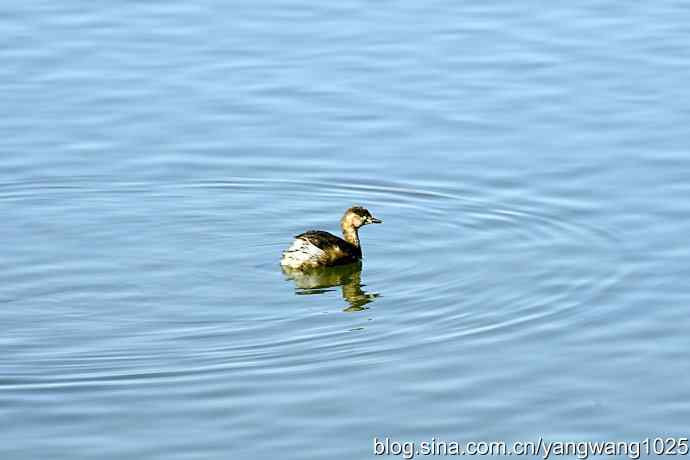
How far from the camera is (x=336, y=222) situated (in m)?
14.5

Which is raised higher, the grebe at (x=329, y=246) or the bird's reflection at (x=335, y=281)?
the grebe at (x=329, y=246)

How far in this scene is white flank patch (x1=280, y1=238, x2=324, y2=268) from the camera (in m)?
13.1

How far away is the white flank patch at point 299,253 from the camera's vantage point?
1310cm

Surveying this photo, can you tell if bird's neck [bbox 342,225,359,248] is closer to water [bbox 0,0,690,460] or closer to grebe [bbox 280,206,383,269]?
grebe [bbox 280,206,383,269]

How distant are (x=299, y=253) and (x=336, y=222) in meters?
1.44

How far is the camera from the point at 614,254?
13.0 m

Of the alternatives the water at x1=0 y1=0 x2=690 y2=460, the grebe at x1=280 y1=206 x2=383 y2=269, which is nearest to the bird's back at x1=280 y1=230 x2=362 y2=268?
the grebe at x1=280 y1=206 x2=383 y2=269

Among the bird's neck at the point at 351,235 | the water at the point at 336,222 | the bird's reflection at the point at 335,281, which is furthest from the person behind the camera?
the bird's neck at the point at 351,235

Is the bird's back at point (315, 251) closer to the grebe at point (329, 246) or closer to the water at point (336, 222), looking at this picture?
the grebe at point (329, 246)

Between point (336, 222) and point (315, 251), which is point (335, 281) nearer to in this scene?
point (315, 251)

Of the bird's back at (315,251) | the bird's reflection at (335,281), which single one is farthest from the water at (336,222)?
the bird's back at (315,251)

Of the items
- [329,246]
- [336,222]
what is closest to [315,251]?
[329,246]

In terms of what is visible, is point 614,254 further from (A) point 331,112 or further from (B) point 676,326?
(A) point 331,112

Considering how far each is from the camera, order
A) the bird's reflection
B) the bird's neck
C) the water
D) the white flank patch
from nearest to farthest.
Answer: the water < the bird's reflection < the white flank patch < the bird's neck
